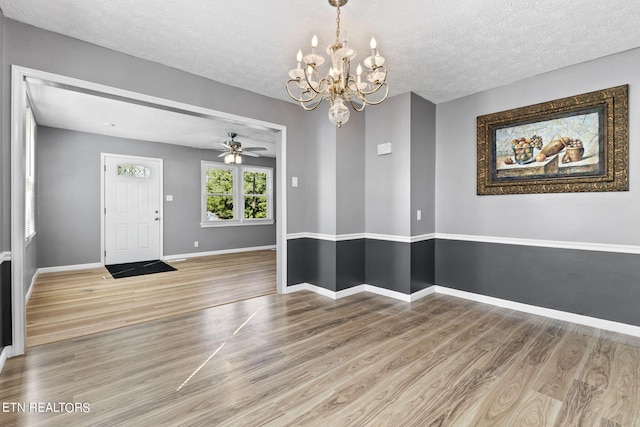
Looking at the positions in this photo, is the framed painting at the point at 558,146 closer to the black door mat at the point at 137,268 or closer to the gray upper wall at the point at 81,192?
the black door mat at the point at 137,268

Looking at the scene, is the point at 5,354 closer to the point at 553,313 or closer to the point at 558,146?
the point at 553,313

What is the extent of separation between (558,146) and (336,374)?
123 inches

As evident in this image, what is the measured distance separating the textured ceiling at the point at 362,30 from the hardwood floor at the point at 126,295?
8.49 feet

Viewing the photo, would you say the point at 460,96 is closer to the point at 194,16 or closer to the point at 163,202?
the point at 194,16

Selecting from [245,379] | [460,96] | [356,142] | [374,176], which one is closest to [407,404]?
[245,379]

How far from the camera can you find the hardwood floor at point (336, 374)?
173 centimetres

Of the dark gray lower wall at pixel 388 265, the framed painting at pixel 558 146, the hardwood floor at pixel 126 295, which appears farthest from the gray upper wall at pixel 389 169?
the hardwood floor at pixel 126 295

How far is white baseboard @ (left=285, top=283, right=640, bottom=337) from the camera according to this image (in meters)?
2.85

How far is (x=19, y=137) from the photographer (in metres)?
2.39

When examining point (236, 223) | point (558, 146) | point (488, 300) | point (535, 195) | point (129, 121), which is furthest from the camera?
point (236, 223)

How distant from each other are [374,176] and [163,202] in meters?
4.70

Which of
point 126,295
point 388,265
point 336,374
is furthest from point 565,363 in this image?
point 126,295

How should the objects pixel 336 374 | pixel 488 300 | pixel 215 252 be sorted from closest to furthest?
pixel 336 374
pixel 488 300
pixel 215 252

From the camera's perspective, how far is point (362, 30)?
2451mm
